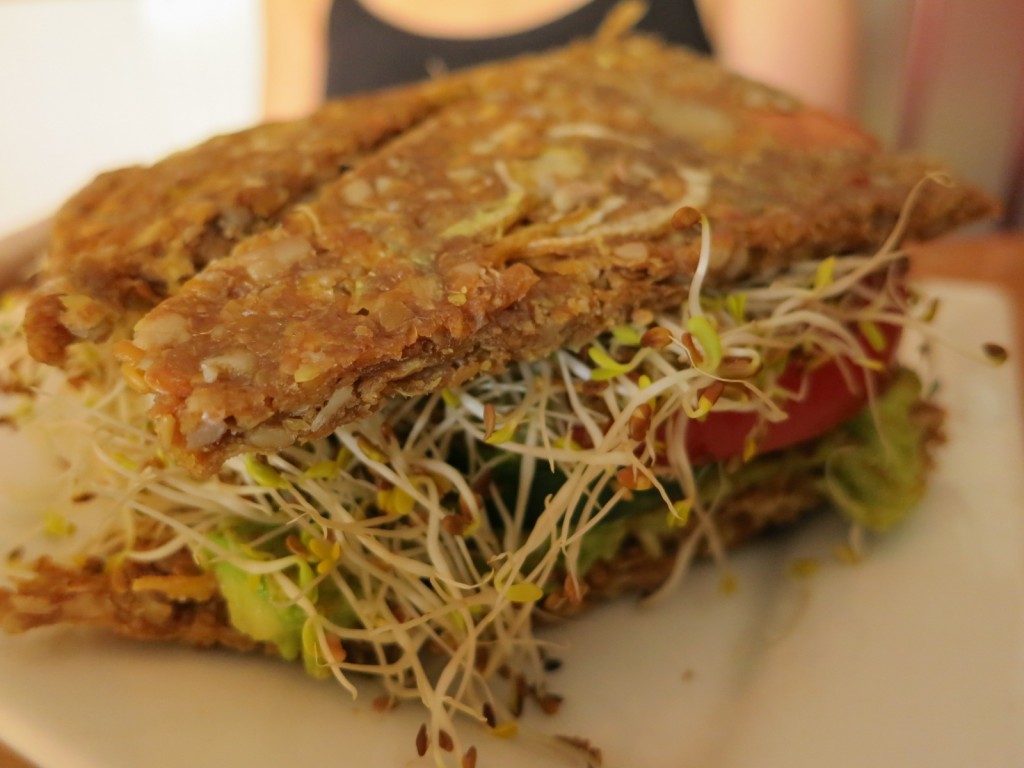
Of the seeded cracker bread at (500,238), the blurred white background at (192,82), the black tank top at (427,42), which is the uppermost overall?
the seeded cracker bread at (500,238)

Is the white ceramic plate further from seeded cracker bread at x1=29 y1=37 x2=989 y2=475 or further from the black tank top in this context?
the black tank top

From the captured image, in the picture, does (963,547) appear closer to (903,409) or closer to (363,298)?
(903,409)

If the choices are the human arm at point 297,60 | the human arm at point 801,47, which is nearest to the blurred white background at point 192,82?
the human arm at point 297,60

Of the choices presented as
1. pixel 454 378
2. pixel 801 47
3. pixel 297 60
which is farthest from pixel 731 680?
pixel 297 60

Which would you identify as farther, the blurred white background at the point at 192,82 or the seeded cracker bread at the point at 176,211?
the blurred white background at the point at 192,82

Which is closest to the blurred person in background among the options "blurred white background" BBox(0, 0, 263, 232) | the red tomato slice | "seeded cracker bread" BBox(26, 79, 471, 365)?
"seeded cracker bread" BBox(26, 79, 471, 365)

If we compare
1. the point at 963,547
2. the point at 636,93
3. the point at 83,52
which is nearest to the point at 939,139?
the point at 636,93

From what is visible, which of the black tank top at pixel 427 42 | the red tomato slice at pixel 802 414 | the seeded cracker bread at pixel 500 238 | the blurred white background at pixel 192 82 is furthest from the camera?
the blurred white background at pixel 192 82

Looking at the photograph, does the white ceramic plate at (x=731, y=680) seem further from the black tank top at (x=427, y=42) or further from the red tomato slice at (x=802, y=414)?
the black tank top at (x=427, y=42)
